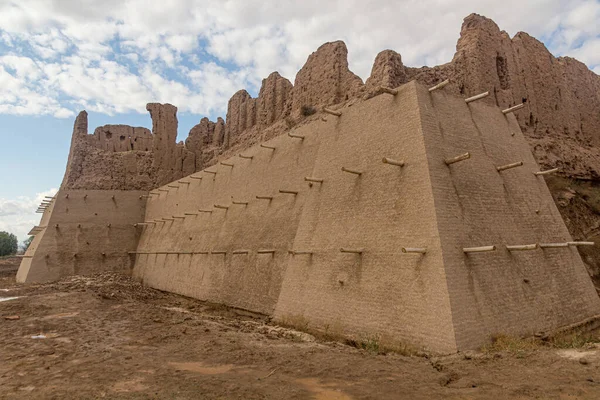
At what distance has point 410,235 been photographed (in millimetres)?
7891

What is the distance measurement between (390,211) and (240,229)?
679cm

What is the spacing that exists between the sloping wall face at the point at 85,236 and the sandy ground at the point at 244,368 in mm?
11580

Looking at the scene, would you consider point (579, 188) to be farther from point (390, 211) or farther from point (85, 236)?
point (85, 236)

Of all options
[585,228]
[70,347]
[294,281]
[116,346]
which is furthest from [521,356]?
[585,228]

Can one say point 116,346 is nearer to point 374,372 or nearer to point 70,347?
point 70,347

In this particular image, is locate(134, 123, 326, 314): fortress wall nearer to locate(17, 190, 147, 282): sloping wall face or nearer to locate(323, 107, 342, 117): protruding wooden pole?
locate(323, 107, 342, 117): protruding wooden pole

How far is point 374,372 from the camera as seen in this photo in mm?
5738

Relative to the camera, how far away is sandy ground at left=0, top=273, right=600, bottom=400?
194 inches

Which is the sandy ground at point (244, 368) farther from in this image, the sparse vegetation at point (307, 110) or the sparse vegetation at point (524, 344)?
the sparse vegetation at point (307, 110)

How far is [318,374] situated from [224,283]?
7954mm

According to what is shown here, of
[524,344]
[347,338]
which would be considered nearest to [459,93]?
[524,344]

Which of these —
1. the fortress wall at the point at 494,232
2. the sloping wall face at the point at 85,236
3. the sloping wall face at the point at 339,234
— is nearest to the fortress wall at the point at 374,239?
the sloping wall face at the point at 339,234

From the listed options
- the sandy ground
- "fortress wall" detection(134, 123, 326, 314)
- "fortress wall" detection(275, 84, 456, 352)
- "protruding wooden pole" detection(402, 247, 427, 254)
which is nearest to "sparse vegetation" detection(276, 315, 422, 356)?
"fortress wall" detection(275, 84, 456, 352)

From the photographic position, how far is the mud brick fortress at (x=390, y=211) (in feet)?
25.1
